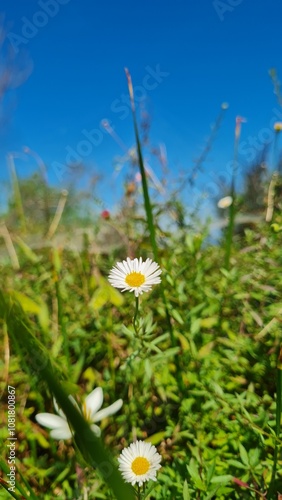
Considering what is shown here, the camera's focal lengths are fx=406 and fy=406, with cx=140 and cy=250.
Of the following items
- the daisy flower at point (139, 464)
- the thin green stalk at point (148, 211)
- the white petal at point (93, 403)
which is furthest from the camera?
the thin green stalk at point (148, 211)

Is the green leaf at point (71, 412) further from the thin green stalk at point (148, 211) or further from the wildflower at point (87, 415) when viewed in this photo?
the thin green stalk at point (148, 211)

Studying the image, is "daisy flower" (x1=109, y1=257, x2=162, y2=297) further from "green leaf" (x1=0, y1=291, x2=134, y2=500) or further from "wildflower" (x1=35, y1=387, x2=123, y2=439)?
"green leaf" (x1=0, y1=291, x2=134, y2=500)

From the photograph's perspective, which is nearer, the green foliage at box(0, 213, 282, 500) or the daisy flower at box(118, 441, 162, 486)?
the daisy flower at box(118, 441, 162, 486)

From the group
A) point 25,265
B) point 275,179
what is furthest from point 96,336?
point 275,179

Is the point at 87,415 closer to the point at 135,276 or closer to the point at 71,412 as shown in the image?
the point at 135,276

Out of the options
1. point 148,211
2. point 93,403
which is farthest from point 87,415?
point 148,211

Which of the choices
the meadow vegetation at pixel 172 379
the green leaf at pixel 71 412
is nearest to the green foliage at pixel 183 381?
the meadow vegetation at pixel 172 379

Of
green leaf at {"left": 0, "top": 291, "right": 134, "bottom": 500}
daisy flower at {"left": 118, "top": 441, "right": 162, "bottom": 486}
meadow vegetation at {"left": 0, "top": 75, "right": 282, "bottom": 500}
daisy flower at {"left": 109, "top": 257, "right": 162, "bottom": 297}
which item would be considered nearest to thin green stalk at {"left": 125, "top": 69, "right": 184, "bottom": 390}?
meadow vegetation at {"left": 0, "top": 75, "right": 282, "bottom": 500}

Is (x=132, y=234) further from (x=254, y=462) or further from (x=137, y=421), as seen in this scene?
(x=254, y=462)
